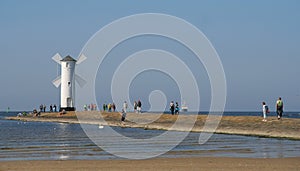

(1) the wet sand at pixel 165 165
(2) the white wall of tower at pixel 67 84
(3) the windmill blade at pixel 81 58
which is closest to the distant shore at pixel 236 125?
(1) the wet sand at pixel 165 165

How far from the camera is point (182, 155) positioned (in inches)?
832

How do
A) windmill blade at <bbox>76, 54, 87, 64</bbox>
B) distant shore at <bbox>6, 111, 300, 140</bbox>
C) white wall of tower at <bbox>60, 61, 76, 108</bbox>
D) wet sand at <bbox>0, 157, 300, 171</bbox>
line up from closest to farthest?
wet sand at <bbox>0, 157, 300, 171</bbox>
distant shore at <bbox>6, 111, 300, 140</bbox>
white wall of tower at <bbox>60, 61, 76, 108</bbox>
windmill blade at <bbox>76, 54, 87, 64</bbox>

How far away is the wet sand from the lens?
16.4 meters

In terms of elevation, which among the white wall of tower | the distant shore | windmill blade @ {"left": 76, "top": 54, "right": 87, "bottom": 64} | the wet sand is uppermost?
windmill blade @ {"left": 76, "top": 54, "right": 87, "bottom": 64}

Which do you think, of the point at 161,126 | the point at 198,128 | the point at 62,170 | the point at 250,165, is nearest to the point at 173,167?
the point at 250,165

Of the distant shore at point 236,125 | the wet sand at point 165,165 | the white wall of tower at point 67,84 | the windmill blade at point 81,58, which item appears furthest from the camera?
the windmill blade at point 81,58

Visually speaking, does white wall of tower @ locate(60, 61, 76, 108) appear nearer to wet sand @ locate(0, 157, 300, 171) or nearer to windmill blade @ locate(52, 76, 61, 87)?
windmill blade @ locate(52, 76, 61, 87)

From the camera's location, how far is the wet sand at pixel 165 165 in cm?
1644

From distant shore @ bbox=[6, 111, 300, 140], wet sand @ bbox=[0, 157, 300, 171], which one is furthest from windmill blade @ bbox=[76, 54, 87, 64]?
wet sand @ bbox=[0, 157, 300, 171]

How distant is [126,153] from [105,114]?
43419 millimetres

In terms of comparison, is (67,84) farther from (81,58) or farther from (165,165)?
(165,165)

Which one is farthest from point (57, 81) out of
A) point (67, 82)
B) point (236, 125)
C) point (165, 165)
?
point (165, 165)

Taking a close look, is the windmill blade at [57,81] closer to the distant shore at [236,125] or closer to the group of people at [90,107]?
the group of people at [90,107]

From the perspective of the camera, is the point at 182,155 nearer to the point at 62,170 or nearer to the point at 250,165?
the point at 250,165
